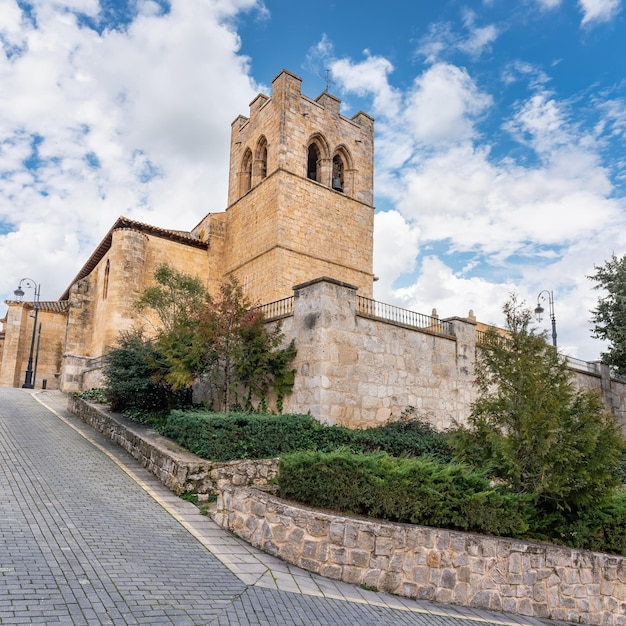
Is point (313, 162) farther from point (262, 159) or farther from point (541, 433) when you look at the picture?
point (541, 433)

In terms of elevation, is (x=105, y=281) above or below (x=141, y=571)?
above

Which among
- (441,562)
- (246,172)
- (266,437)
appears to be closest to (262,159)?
(246,172)

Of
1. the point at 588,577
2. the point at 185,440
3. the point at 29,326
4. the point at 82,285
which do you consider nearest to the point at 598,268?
the point at 588,577

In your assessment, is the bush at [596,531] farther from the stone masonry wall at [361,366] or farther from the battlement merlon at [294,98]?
the battlement merlon at [294,98]

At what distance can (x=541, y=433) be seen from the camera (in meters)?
8.71

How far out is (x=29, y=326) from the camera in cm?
3512

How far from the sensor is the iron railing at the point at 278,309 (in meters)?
15.6

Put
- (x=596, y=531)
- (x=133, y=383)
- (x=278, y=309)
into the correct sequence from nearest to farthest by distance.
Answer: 1. (x=596, y=531)
2. (x=133, y=383)
3. (x=278, y=309)

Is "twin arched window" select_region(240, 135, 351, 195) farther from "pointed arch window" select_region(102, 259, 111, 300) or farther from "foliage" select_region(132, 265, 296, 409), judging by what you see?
"foliage" select_region(132, 265, 296, 409)

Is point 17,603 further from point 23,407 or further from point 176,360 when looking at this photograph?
point 23,407

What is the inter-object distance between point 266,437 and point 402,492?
423 cm

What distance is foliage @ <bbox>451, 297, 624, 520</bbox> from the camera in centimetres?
861

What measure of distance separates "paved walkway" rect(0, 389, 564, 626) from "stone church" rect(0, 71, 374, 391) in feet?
52.8

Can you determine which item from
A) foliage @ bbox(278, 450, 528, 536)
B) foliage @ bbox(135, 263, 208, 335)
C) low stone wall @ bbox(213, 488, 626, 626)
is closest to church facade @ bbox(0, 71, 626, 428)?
foliage @ bbox(135, 263, 208, 335)
